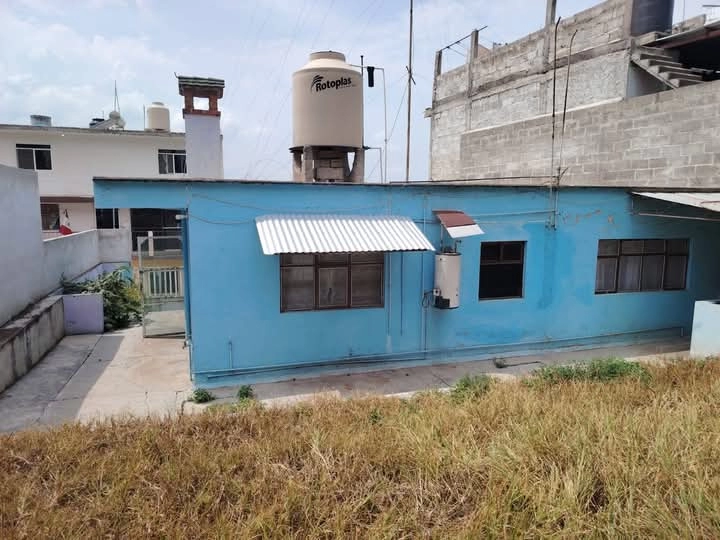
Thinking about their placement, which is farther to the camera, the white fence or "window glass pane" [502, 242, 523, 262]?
the white fence

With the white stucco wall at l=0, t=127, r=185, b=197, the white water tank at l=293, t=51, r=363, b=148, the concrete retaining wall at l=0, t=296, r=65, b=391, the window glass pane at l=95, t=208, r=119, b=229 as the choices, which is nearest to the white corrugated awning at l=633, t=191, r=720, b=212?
the white water tank at l=293, t=51, r=363, b=148

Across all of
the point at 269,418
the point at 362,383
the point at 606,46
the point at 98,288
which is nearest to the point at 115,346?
the point at 98,288

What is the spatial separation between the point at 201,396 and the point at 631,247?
9407mm

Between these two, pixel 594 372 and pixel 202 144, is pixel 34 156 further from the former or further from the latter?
pixel 594 372

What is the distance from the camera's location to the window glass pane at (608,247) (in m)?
10.5

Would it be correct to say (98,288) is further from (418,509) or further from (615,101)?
(615,101)

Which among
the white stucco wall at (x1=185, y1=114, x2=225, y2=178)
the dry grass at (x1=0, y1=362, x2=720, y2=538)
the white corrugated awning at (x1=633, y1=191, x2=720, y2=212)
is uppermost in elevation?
the white stucco wall at (x1=185, y1=114, x2=225, y2=178)

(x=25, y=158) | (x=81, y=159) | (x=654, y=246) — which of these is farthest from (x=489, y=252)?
(x=25, y=158)

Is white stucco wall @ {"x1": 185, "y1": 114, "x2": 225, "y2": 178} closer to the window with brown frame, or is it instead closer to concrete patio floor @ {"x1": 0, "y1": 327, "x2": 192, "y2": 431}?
concrete patio floor @ {"x1": 0, "y1": 327, "x2": 192, "y2": 431}

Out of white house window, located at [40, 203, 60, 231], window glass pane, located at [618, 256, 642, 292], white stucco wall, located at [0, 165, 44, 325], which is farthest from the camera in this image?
white house window, located at [40, 203, 60, 231]

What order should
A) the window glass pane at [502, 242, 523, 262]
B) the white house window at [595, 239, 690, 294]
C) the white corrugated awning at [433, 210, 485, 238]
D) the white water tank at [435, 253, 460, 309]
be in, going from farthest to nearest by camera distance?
the white house window at [595, 239, 690, 294] → the window glass pane at [502, 242, 523, 262] → the white water tank at [435, 253, 460, 309] → the white corrugated awning at [433, 210, 485, 238]

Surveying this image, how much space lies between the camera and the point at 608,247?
10.6 meters

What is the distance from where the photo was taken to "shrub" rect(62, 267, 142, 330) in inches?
487

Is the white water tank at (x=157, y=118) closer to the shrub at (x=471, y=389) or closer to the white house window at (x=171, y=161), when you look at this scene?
the white house window at (x=171, y=161)
